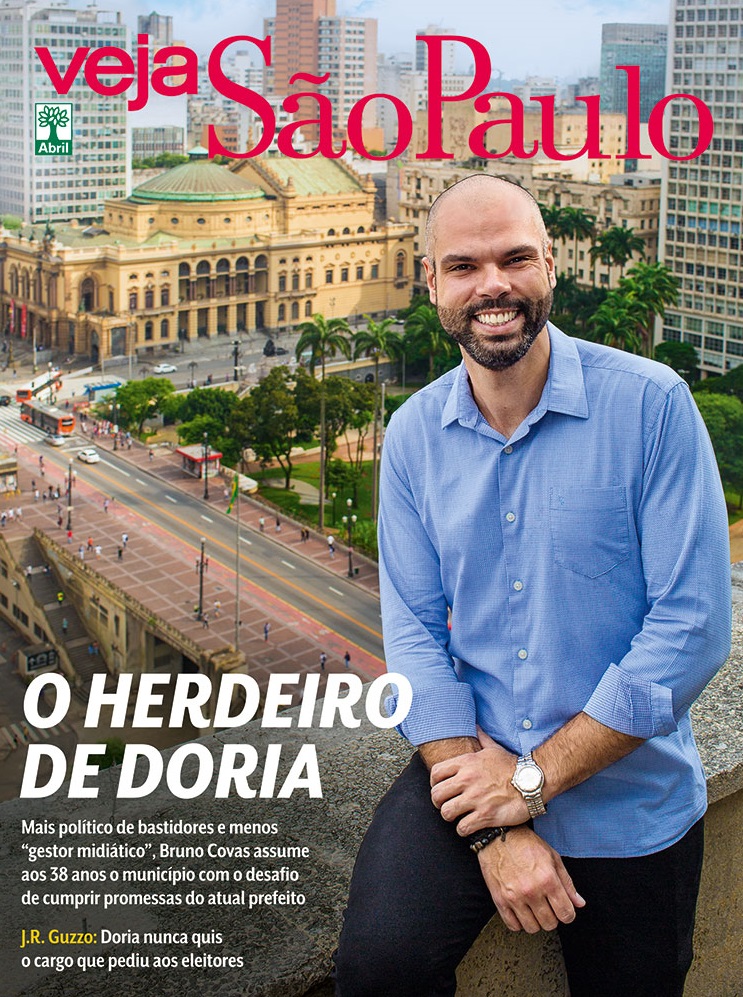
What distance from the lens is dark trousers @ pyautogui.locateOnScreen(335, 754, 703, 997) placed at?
280 cm

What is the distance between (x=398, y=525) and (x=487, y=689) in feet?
1.53

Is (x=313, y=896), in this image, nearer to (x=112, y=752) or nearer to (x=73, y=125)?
(x=112, y=752)

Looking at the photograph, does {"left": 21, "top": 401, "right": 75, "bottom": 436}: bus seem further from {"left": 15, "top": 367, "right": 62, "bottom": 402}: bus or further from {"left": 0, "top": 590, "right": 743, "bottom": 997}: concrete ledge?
{"left": 0, "top": 590, "right": 743, "bottom": 997}: concrete ledge

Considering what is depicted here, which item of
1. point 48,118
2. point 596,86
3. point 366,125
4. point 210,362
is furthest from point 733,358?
point 596,86

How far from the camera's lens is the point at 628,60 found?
137375 millimetres

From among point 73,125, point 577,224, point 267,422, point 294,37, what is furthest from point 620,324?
point 294,37

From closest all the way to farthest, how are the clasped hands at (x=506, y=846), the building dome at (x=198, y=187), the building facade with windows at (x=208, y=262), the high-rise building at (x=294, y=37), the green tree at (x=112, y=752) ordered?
the clasped hands at (x=506, y=846), the green tree at (x=112, y=752), the building facade with windows at (x=208, y=262), the building dome at (x=198, y=187), the high-rise building at (x=294, y=37)

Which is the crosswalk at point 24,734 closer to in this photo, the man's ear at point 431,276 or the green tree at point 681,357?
the man's ear at point 431,276

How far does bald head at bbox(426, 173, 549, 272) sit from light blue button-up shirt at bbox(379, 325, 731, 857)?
320mm

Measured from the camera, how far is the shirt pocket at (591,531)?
3.06 m

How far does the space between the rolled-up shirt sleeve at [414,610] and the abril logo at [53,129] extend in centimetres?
7149

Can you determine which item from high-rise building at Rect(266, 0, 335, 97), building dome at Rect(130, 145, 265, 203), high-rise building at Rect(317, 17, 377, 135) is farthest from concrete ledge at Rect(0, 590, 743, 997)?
high-rise building at Rect(266, 0, 335, 97)

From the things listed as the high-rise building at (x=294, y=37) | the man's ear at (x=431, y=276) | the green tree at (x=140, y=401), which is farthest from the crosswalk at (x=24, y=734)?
the high-rise building at (x=294, y=37)

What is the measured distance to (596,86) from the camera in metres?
148
